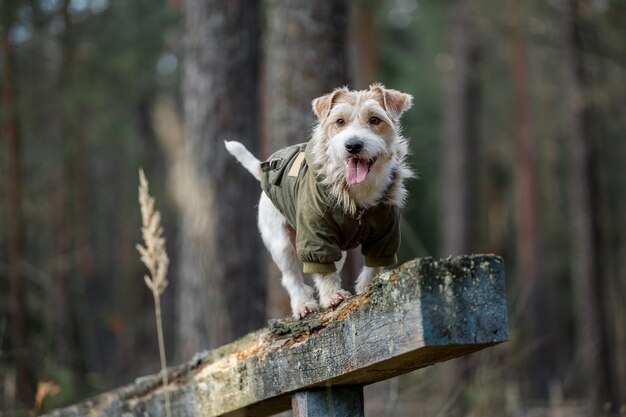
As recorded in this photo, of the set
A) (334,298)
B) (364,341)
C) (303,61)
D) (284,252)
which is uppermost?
(303,61)

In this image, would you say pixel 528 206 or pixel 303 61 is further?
pixel 528 206

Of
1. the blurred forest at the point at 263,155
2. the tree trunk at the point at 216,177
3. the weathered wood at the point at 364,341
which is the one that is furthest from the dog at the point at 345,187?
the tree trunk at the point at 216,177

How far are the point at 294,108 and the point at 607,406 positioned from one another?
2.99 m

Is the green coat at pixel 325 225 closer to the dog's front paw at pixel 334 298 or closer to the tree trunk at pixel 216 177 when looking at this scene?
the dog's front paw at pixel 334 298

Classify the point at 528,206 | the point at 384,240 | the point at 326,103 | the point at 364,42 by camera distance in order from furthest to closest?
1. the point at 528,206
2. the point at 364,42
3. the point at 326,103
4. the point at 384,240

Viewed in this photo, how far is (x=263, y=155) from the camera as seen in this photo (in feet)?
41.8

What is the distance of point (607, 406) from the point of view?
18.5ft

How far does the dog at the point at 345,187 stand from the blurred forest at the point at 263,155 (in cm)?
172

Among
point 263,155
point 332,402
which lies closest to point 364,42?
point 263,155

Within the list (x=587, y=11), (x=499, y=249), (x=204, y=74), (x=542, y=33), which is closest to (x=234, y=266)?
(x=204, y=74)

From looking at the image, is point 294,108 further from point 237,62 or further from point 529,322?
point 529,322

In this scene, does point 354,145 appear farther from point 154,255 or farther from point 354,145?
point 154,255

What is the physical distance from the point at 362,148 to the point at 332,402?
1.10m

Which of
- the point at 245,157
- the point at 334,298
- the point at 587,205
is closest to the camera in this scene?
the point at 334,298
